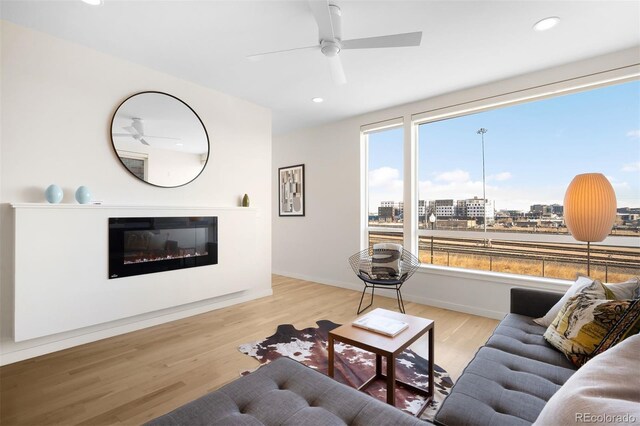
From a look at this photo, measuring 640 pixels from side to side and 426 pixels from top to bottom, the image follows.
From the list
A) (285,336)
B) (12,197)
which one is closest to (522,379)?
(285,336)

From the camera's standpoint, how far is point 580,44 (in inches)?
101

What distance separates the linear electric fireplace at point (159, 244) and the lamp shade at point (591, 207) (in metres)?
3.38

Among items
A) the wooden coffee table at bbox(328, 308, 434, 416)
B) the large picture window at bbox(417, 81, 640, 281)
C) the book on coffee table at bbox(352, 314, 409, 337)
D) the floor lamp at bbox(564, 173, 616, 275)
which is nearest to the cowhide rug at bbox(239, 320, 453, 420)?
the wooden coffee table at bbox(328, 308, 434, 416)

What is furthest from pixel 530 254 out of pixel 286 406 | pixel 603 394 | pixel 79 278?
pixel 79 278

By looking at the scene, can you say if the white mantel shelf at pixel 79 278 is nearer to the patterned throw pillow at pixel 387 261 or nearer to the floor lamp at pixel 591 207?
the patterned throw pillow at pixel 387 261

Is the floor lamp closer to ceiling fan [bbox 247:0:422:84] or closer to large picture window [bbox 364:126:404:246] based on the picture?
ceiling fan [bbox 247:0:422:84]

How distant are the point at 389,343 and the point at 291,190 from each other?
403cm

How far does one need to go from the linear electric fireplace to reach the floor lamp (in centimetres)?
338

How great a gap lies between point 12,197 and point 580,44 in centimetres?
478

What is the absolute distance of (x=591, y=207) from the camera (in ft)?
7.31

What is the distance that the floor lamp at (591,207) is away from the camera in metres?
2.20

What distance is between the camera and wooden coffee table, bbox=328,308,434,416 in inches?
61.6

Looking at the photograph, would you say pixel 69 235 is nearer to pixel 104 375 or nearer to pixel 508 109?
pixel 104 375

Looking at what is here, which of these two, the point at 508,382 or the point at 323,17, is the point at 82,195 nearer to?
the point at 323,17
